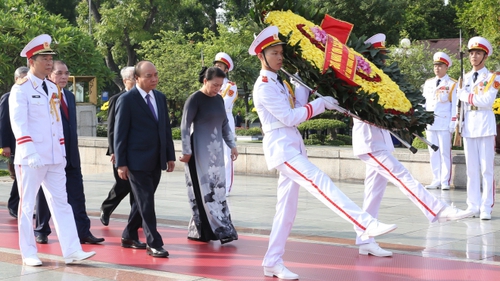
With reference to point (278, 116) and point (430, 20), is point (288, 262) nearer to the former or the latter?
point (278, 116)

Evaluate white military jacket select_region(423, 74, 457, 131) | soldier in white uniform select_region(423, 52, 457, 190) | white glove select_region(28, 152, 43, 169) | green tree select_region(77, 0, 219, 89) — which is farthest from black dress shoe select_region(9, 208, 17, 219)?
green tree select_region(77, 0, 219, 89)

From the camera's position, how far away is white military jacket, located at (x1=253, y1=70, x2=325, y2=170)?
6242 mm

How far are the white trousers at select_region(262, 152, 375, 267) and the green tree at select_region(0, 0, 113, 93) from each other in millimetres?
20405

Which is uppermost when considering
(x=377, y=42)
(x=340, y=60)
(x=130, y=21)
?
(x=130, y=21)

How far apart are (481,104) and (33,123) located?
18.3 ft

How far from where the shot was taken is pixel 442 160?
12.8m

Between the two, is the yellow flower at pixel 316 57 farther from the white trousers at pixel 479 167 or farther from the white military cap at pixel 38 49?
the white trousers at pixel 479 167

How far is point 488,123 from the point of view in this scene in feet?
31.9

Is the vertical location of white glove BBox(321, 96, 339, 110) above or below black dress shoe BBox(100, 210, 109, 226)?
above

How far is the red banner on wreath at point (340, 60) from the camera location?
646cm

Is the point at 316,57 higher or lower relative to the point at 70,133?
higher

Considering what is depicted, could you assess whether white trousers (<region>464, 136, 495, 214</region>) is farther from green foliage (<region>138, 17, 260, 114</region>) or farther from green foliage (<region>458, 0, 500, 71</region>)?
green foliage (<region>458, 0, 500, 71</region>)

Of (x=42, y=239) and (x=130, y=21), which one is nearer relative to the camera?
(x=42, y=239)

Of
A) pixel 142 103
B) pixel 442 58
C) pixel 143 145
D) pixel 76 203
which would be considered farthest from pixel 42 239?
pixel 442 58
